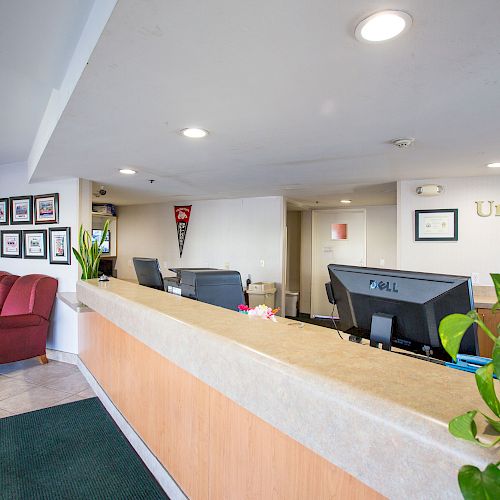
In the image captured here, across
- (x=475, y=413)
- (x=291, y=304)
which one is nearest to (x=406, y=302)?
(x=475, y=413)

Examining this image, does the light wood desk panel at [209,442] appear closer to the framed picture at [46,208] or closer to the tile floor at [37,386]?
the tile floor at [37,386]

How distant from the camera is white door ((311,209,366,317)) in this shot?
651 centimetres

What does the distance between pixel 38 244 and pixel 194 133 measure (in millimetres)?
3194

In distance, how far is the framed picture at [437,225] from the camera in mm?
3723

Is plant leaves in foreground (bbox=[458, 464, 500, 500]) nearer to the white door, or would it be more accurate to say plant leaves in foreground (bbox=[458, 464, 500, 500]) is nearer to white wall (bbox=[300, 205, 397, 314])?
white wall (bbox=[300, 205, 397, 314])

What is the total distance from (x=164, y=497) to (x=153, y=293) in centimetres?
114

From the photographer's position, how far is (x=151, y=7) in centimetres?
108

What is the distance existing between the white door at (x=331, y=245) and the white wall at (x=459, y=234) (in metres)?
2.57

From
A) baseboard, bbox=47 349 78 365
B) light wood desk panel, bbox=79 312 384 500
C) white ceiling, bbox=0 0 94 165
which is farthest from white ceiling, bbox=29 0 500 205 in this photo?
baseboard, bbox=47 349 78 365

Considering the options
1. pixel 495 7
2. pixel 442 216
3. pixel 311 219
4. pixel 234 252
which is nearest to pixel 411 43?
pixel 495 7

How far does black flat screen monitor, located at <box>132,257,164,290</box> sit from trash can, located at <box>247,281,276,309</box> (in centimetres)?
200

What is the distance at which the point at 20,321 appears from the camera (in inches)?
152

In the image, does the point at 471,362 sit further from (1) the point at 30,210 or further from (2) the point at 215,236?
(2) the point at 215,236

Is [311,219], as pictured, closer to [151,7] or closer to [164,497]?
[164,497]
